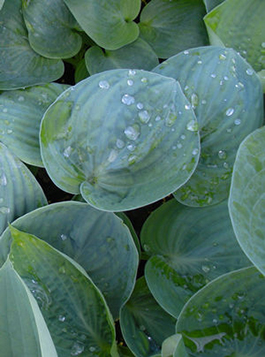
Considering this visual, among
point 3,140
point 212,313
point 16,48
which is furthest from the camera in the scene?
point 16,48

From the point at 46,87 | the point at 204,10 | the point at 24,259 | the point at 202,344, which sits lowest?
the point at 202,344

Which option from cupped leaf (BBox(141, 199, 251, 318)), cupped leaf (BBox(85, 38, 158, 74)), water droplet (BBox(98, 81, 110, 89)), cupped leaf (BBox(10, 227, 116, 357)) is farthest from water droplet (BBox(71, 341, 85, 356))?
cupped leaf (BBox(85, 38, 158, 74))

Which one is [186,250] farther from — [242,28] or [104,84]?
[242,28]

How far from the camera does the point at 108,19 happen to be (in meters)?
0.92

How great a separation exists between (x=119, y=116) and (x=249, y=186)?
0.82 feet

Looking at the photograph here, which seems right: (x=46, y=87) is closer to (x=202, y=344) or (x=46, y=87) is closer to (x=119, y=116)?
(x=119, y=116)

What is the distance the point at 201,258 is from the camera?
86 cm

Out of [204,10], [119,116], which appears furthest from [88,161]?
[204,10]

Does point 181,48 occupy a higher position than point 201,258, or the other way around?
point 181,48

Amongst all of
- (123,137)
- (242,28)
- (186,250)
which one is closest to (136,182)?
(123,137)

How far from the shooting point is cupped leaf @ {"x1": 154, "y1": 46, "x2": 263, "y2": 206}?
32.4 inches

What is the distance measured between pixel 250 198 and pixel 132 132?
229mm

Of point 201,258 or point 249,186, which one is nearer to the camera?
point 249,186

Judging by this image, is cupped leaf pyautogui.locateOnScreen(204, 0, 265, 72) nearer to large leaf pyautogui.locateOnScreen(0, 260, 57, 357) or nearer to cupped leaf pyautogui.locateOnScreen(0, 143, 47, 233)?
cupped leaf pyautogui.locateOnScreen(0, 143, 47, 233)
